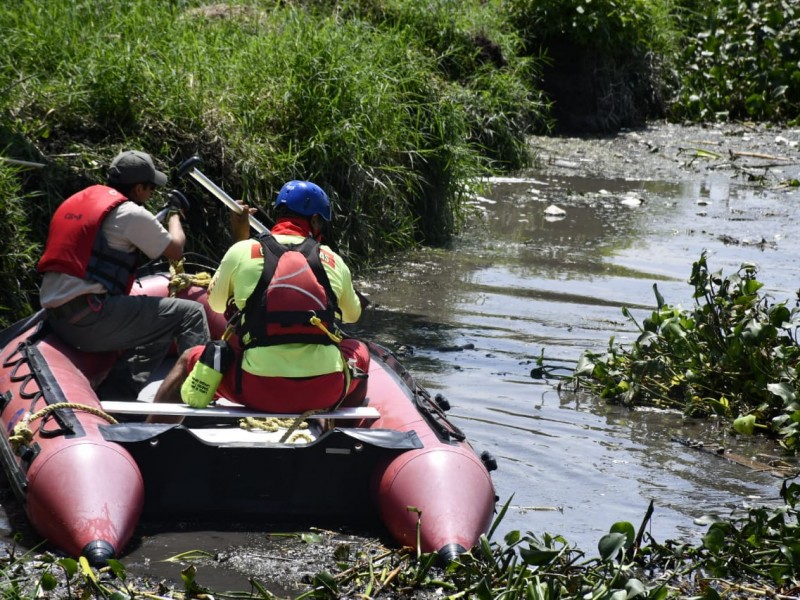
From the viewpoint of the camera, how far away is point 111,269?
592 cm

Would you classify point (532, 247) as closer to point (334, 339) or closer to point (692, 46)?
point (334, 339)

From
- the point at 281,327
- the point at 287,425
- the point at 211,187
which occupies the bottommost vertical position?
the point at 287,425

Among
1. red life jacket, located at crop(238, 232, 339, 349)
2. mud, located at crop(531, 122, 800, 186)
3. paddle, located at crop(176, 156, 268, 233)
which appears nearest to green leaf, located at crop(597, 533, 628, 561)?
red life jacket, located at crop(238, 232, 339, 349)

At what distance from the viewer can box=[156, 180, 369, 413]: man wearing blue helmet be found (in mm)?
5246

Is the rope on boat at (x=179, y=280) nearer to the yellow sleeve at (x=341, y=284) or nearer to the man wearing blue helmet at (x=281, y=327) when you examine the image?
the man wearing blue helmet at (x=281, y=327)

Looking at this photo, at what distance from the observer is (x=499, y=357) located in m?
7.96

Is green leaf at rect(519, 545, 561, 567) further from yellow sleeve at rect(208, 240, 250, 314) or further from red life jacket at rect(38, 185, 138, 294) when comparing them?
red life jacket at rect(38, 185, 138, 294)

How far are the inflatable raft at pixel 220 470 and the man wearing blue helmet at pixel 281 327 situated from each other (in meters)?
0.09

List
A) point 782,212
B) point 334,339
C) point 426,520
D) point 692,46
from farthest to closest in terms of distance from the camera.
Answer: point 692,46
point 782,212
point 334,339
point 426,520

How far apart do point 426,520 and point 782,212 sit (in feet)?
29.4

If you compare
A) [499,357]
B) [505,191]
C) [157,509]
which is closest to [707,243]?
[505,191]

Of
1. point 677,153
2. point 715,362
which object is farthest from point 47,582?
point 677,153

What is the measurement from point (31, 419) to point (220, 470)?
782 mm

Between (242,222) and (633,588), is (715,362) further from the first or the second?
(633,588)
